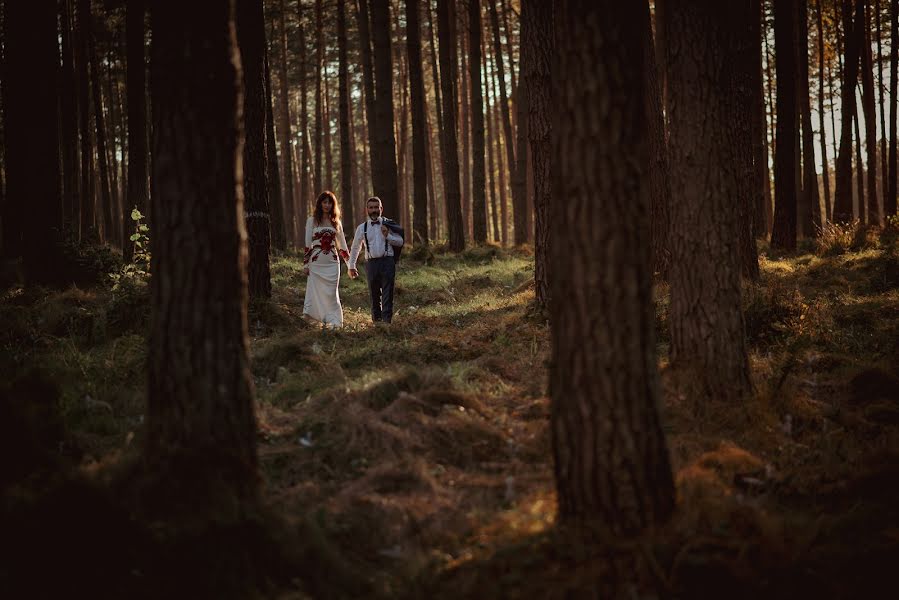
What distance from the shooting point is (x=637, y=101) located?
369cm

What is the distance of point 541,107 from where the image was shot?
9.55 m

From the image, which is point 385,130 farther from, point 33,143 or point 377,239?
Result: point 33,143

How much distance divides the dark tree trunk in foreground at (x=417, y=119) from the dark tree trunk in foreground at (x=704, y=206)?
45.7 feet

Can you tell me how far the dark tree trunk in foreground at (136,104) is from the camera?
14023 millimetres

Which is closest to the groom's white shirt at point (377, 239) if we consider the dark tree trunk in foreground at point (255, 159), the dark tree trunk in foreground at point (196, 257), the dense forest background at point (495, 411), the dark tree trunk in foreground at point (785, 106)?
the dark tree trunk in foreground at point (255, 159)

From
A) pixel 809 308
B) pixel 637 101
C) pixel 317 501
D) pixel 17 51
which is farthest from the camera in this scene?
pixel 17 51

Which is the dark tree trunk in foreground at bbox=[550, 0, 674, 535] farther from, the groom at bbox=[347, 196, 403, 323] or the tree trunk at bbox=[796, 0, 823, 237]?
the tree trunk at bbox=[796, 0, 823, 237]

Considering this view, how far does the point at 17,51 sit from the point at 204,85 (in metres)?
9.91

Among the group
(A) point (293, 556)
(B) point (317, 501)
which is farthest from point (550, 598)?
(B) point (317, 501)

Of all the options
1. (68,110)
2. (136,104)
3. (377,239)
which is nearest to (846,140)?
(377,239)

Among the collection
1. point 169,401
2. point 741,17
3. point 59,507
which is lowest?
point 59,507

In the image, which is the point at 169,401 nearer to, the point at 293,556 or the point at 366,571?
the point at 293,556

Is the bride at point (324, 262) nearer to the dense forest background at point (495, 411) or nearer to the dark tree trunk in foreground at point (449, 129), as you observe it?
the dense forest background at point (495, 411)

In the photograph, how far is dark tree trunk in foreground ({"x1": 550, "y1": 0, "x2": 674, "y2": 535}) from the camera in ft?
12.0
